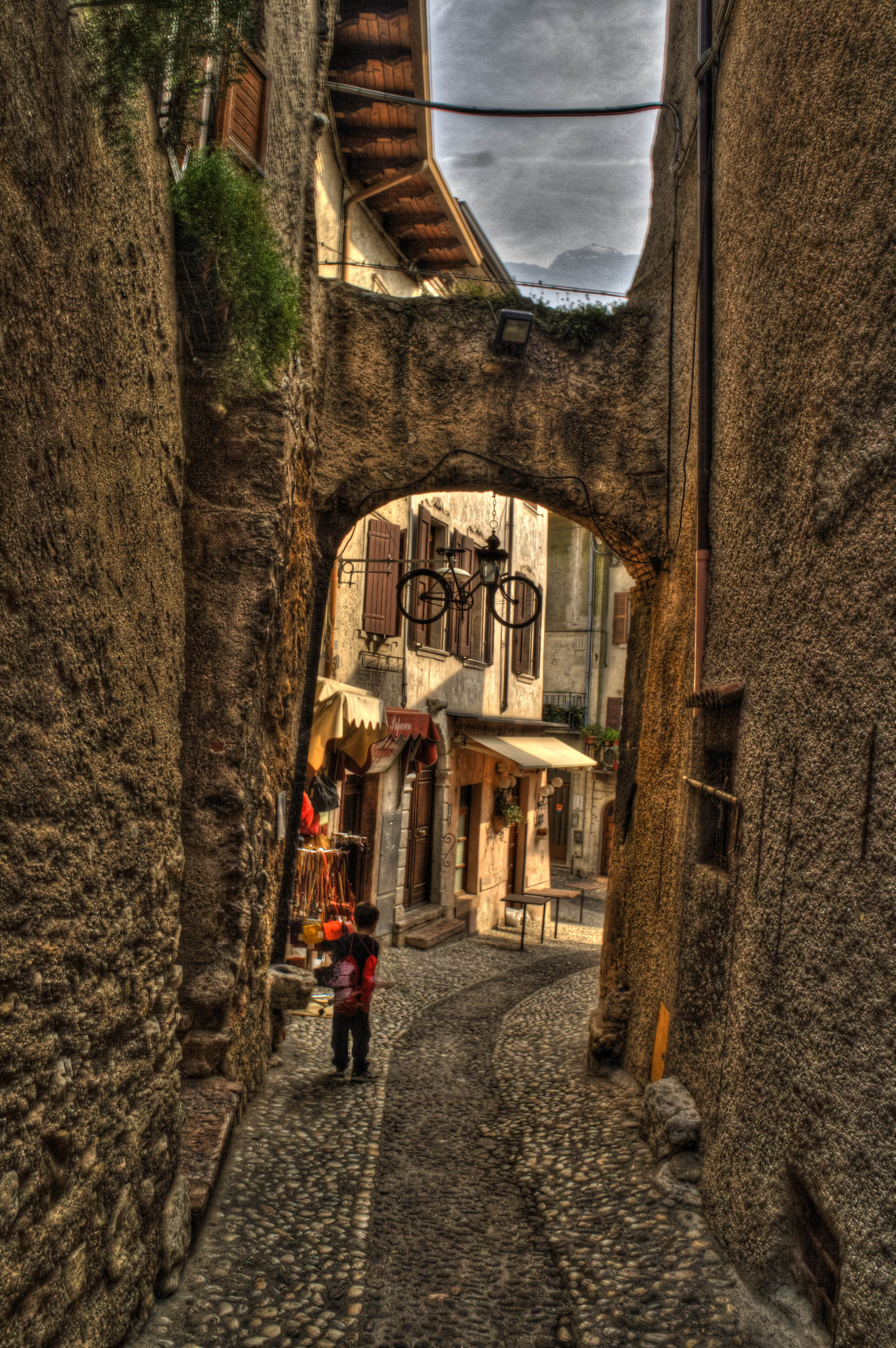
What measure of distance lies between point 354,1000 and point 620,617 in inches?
684

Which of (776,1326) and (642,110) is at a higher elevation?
(642,110)

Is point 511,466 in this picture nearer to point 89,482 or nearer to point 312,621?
point 312,621

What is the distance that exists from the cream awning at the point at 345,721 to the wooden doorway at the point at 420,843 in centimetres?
355

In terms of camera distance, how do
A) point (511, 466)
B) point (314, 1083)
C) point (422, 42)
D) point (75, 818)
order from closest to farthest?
point (75, 818) → point (314, 1083) → point (511, 466) → point (422, 42)

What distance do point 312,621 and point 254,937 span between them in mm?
2597

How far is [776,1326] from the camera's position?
11.0ft

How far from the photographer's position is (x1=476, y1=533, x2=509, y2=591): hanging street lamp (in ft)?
24.0

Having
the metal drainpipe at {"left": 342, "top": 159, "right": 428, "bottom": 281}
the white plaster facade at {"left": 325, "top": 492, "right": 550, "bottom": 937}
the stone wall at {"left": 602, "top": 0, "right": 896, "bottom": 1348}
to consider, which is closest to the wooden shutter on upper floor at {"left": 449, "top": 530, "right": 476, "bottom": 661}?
the white plaster facade at {"left": 325, "top": 492, "right": 550, "bottom": 937}

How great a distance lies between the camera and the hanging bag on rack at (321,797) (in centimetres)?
851

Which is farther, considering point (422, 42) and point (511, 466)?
point (422, 42)

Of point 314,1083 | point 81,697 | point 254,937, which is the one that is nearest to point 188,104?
point 81,697

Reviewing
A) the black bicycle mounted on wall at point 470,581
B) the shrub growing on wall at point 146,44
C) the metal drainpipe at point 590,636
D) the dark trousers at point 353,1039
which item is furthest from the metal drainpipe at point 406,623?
the metal drainpipe at point 590,636

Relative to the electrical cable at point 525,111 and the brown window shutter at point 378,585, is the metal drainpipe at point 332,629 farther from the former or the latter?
the electrical cable at point 525,111

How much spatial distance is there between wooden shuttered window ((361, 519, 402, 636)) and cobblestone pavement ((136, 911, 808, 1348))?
522cm
